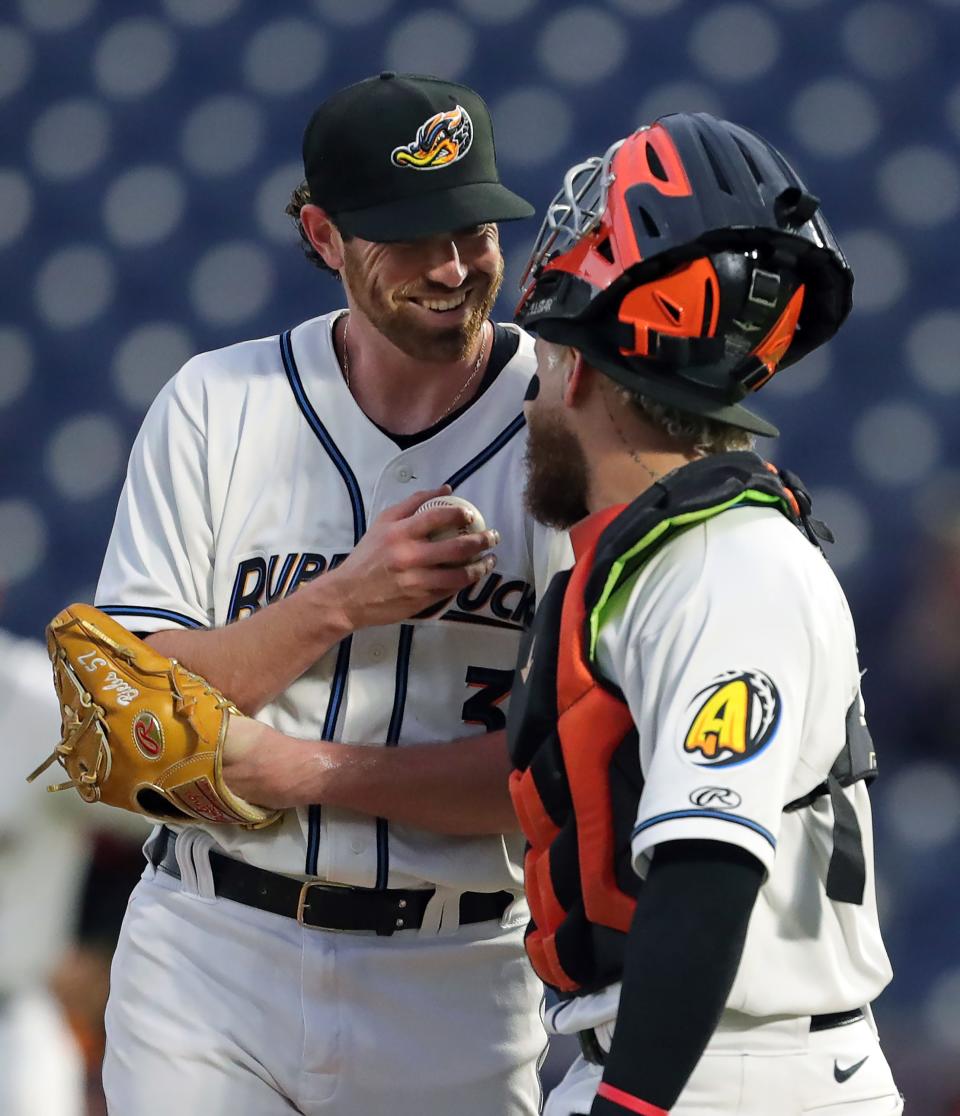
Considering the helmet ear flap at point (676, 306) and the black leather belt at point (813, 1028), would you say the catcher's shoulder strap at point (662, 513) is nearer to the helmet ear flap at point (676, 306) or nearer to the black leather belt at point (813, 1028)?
the helmet ear flap at point (676, 306)

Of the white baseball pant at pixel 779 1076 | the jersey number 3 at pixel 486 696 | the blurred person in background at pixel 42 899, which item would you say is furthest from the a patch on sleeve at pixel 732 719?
the blurred person in background at pixel 42 899

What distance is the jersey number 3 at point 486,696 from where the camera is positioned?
1.95 m

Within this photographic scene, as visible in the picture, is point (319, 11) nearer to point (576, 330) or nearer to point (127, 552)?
point (127, 552)

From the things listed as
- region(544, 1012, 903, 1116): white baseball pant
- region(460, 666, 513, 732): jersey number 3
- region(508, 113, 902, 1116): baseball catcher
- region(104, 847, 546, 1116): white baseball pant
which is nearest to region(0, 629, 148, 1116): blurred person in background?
region(104, 847, 546, 1116): white baseball pant

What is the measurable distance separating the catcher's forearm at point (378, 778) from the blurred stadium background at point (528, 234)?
1151 millimetres

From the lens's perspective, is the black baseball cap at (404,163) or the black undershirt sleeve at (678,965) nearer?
the black undershirt sleeve at (678,965)

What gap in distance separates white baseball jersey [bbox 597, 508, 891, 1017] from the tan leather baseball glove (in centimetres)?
65

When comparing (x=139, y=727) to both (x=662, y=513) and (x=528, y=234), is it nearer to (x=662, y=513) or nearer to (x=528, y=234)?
(x=662, y=513)

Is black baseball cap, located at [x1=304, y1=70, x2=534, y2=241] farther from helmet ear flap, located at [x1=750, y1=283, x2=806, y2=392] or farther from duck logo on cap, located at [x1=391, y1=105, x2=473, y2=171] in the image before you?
helmet ear flap, located at [x1=750, y1=283, x2=806, y2=392]

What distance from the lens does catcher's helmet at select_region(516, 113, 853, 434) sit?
4.81ft

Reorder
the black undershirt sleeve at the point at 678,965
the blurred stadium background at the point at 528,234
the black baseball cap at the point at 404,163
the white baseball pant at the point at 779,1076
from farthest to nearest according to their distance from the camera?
the blurred stadium background at the point at 528,234, the black baseball cap at the point at 404,163, the white baseball pant at the point at 779,1076, the black undershirt sleeve at the point at 678,965

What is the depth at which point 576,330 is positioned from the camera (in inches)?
59.8

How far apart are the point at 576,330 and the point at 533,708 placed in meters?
0.36

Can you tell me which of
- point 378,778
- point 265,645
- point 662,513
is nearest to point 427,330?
point 265,645
